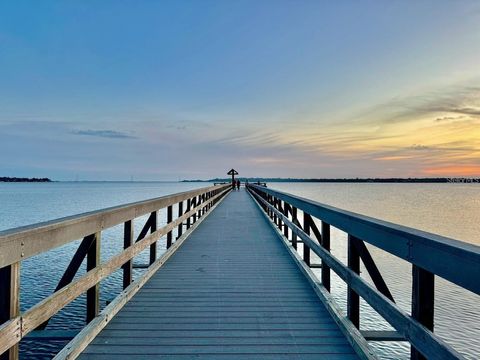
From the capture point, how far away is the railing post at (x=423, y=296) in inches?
80.0

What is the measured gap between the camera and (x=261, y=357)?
116 inches

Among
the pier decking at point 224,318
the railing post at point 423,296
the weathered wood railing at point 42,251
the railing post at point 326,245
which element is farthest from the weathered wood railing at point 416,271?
the weathered wood railing at point 42,251

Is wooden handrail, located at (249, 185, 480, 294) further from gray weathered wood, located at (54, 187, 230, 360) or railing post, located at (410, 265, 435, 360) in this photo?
gray weathered wood, located at (54, 187, 230, 360)

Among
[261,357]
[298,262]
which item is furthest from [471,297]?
[261,357]

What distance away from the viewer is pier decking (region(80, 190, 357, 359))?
10.0ft

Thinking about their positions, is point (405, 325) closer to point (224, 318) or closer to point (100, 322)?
point (224, 318)

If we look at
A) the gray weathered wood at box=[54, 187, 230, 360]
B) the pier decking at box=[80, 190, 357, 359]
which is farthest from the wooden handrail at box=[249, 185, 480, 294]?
the gray weathered wood at box=[54, 187, 230, 360]

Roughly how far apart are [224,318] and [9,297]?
2322 mm

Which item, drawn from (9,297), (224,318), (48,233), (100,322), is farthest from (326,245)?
(9,297)

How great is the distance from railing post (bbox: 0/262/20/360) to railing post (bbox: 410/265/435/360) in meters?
2.33

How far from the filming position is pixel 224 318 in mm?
3818

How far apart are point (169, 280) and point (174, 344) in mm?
2159

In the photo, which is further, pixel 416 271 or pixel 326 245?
pixel 326 245

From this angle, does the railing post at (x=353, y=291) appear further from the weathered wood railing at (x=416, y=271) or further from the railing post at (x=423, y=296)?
the railing post at (x=423, y=296)
